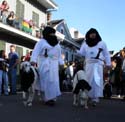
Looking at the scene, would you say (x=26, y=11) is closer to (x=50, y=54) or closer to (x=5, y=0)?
(x=5, y=0)

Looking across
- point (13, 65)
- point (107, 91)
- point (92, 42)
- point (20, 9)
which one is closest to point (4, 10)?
point (20, 9)

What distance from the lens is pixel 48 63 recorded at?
11430 mm

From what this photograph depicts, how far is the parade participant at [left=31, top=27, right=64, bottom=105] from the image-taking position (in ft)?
37.1

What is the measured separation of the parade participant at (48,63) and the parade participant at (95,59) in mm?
876

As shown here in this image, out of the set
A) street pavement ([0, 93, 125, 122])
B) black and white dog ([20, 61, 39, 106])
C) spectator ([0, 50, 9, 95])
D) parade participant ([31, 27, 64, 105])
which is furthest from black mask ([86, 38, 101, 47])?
spectator ([0, 50, 9, 95])

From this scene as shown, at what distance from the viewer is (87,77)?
38.4ft

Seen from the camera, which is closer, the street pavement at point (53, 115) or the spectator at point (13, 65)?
the street pavement at point (53, 115)

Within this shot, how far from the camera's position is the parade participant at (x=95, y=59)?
11.6m

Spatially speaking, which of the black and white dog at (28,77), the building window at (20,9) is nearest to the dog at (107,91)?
the black and white dog at (28,77)

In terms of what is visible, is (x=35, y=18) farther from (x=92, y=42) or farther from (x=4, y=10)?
(x=92, y=42)

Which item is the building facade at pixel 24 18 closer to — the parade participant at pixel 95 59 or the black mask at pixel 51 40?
the black mask at pixel 51 40

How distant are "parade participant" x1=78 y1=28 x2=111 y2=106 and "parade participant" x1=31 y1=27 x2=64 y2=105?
2.88 feet

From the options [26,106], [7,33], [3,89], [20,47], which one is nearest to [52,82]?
[26,106]

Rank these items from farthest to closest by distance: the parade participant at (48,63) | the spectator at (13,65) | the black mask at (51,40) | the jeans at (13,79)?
the jeans at (13,79)
the spectator at (13,65)
the black mask at (51,40)
the parade participant at (48,63)
